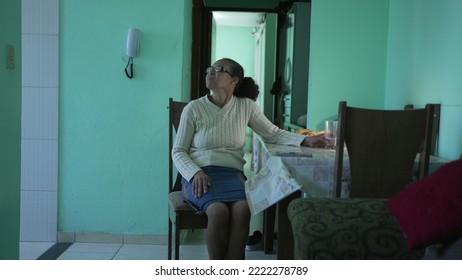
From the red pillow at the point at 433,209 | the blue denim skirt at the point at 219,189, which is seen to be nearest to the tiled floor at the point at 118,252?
the blue denim skirt at the point at 219,189

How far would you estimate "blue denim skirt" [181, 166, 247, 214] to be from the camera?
190 cm

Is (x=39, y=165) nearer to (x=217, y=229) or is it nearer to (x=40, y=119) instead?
(x=40, y=119)

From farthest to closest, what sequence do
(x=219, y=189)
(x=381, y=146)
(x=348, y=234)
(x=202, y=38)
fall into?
(x=202, y=38), (x=219, y=189), (x=381, y=146), (x=348, y=234)

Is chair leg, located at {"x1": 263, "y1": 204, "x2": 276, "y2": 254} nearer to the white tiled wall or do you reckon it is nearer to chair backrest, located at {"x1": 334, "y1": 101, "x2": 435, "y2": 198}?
chair backrest, located at {"x1": 334, "y1": 101, "x2": 435, "y2": 198}

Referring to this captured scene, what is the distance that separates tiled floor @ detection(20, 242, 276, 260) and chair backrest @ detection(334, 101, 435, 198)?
118 centimetres

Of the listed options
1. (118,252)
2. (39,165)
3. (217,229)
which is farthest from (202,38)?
(217,229)

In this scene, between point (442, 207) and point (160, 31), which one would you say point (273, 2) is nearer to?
point (160, 31)

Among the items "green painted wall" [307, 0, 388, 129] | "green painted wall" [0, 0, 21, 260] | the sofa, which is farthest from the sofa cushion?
"green painted wall" [307, 0, 388, 129]

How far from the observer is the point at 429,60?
2.12 m

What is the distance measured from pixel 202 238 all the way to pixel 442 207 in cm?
209

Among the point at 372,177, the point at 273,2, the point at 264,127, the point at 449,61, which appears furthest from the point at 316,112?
the point at 273,2

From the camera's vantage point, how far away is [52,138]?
277 centimetres

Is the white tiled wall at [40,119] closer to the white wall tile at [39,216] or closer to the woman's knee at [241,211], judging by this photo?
the white wall tile at [39,216]

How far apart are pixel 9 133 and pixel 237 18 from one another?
5.88 m
